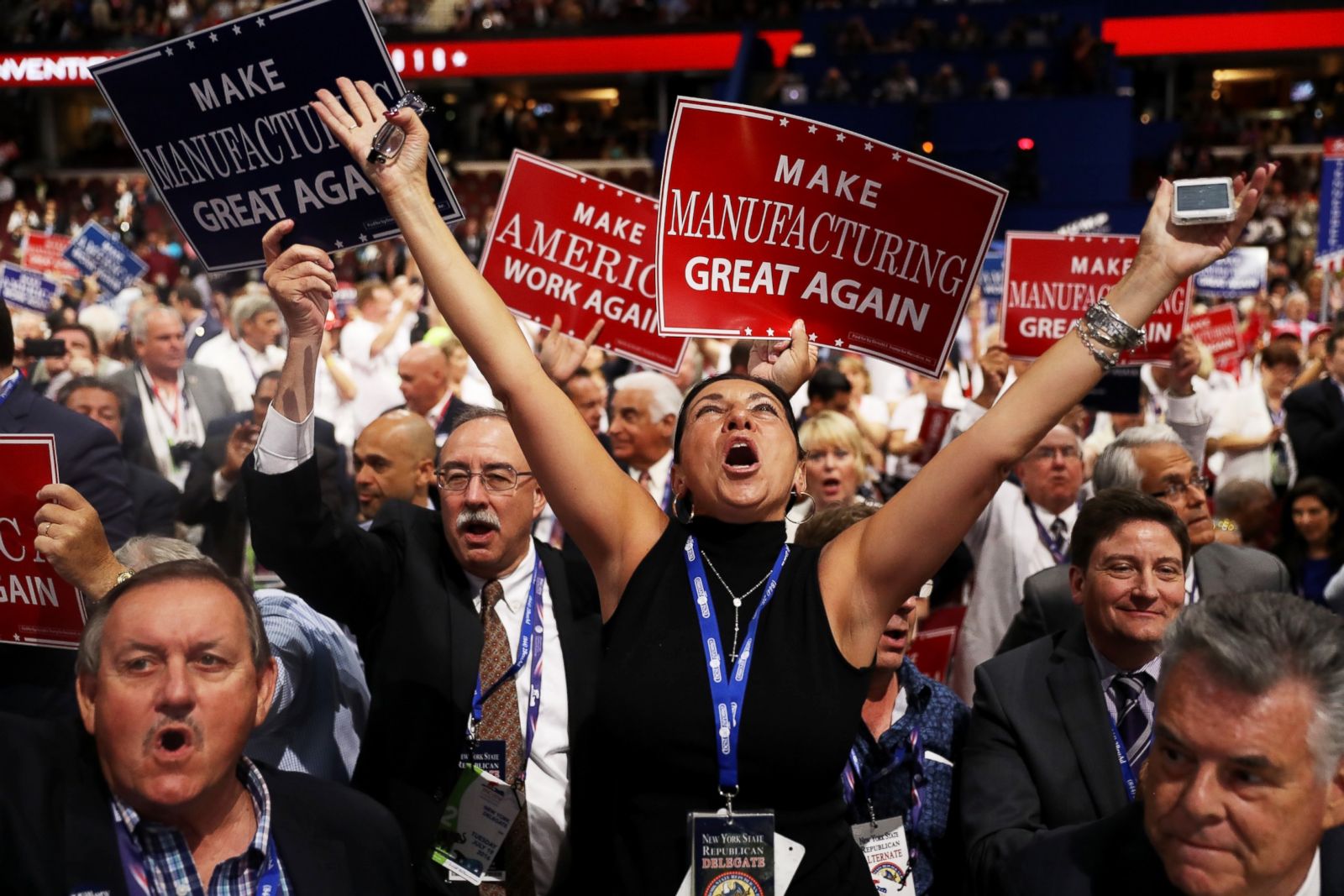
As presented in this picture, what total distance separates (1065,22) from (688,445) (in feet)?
76.8

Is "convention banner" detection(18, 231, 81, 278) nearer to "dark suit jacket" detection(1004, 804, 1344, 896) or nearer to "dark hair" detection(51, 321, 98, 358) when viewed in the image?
"dark hair" detection(51, 321, 98, 358)

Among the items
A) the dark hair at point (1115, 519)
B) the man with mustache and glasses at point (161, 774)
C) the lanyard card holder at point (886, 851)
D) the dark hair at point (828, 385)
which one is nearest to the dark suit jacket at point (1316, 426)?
the dark hair at point (828, 385)

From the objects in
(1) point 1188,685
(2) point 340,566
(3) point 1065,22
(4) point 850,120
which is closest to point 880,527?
(1) point 1188,685

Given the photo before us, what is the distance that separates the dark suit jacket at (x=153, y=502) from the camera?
5.39 m

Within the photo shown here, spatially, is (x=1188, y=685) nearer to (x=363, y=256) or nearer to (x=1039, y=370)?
(x=1039, y=370)

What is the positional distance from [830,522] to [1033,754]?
82 centimetres

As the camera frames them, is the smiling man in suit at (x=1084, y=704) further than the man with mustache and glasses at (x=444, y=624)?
No

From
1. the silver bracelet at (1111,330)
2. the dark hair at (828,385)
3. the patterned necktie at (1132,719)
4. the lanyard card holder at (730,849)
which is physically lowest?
the lanyard card holder at (730,849)

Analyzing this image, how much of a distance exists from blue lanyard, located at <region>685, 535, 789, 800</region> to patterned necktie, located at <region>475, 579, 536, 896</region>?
725 millimetres

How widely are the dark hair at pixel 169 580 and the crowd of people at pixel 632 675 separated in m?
0.01

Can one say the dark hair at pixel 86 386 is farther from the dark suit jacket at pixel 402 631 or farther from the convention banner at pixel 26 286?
the convention banner at pixel 26 286

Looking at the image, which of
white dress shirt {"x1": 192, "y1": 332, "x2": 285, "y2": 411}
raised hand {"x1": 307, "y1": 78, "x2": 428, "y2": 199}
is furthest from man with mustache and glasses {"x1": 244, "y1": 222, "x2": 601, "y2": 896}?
white dress shirt {"x1": 192, "y1": 332, "x2": 285, "y2": 411}

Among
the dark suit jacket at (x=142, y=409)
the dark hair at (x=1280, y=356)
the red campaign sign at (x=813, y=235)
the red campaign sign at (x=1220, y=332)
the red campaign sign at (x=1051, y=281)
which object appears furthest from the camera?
the red campaign sign at (x=1220, y=332)

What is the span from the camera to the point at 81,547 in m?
2.82
